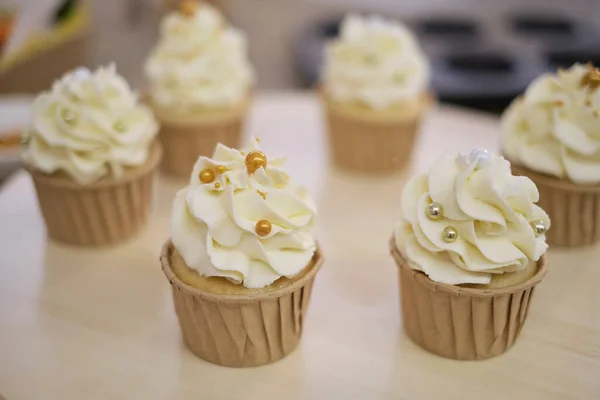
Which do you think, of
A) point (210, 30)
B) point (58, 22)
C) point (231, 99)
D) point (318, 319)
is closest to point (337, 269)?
point (318, 319)

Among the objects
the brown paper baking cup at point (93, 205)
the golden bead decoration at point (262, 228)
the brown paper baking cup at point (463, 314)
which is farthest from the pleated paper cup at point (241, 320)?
the brown paper baking cup at point (93, 205)

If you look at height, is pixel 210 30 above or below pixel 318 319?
above

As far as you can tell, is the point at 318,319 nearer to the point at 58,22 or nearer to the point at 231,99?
the point at 231,99

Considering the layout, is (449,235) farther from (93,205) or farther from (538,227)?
(93,205)

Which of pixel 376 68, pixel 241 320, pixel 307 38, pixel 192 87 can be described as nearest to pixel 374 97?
pixel 376 68

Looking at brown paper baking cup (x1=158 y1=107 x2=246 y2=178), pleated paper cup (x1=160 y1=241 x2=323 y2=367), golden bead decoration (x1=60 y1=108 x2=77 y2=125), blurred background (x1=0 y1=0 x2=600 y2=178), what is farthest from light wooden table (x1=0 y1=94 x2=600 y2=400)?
blurred background (x1=0 y1=0 x2=600 y2=178)

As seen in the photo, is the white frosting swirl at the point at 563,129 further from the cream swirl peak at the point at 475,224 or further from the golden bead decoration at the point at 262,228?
the golden bead decoration at the point at 262,228
